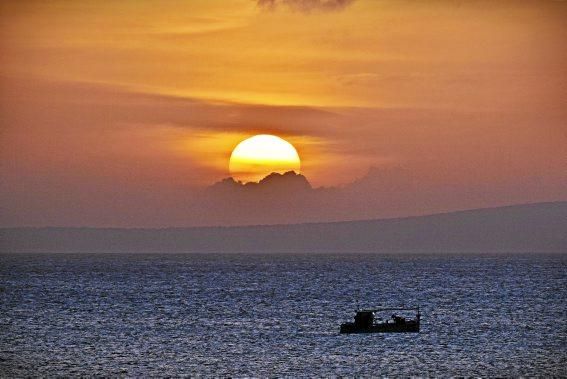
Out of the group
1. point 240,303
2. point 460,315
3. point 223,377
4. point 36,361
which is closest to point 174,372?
point 223,377

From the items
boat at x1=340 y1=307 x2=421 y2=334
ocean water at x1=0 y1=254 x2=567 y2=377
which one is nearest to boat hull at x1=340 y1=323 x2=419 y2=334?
boat at x1=340 y1=307 x2=421 y2=334

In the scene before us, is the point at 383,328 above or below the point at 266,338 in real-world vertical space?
above

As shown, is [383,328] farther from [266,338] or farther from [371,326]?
[266,338]

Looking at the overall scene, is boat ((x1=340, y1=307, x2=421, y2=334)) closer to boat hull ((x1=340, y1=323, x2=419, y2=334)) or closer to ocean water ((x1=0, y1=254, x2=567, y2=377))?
boat hull ((x1=340, y1=323, x2=419, y2=334))

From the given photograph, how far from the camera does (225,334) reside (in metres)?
104

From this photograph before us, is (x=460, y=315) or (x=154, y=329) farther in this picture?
(x=460, y=315)

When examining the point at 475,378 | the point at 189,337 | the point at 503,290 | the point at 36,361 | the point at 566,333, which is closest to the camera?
the point at 475,378

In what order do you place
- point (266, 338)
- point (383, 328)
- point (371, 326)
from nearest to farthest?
point (266, 338)
point (371, 326)
point (383, 328)

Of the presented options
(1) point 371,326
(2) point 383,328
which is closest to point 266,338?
(1) point 371,326

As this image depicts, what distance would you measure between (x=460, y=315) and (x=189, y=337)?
138 feet

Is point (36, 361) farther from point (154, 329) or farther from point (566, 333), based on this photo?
point (566, 333)

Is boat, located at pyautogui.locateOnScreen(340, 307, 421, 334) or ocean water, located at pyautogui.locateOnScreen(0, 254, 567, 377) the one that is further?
boat, located at pyautogui.locateOnScreen(340, 307, 421, 334)

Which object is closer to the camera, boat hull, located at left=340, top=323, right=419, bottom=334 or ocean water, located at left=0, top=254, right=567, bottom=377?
ocean water, located at left=0, top=254, right=567, bottom=377

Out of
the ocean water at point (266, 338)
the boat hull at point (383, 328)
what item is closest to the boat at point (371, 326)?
the boat hull at point (383, 328)
